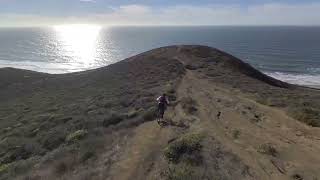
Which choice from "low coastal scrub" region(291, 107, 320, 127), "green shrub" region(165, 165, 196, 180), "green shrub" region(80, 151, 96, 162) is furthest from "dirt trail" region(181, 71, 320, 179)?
"green shrub" region(80, 151, 96, 162)

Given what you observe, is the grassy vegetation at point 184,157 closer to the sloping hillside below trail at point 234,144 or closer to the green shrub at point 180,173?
the green shrub at point 180,173

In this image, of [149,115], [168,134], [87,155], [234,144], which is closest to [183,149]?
[234,144]

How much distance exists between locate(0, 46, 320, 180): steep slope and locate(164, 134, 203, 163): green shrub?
0.04 metres

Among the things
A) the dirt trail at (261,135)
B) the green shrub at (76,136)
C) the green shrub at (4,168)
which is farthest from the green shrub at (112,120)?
the green shrub at (4,168)

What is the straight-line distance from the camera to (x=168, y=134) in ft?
57.2

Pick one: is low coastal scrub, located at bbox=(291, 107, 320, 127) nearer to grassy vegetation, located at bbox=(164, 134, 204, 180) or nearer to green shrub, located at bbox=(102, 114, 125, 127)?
grassy vegetation, located at bbox=(164, 134, 204, 180)

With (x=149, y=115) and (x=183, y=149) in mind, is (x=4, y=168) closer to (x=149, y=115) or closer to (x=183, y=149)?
(x=183, y=149)

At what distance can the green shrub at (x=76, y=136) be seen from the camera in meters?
18.7

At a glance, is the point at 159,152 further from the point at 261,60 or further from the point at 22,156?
the point at 261,60

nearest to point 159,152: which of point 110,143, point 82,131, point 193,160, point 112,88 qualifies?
point 193,160

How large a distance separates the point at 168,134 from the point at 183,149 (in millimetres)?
2571

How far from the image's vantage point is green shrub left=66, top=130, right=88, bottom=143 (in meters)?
18.7

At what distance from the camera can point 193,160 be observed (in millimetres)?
13898

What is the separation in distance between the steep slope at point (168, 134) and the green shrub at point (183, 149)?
0.04 m
